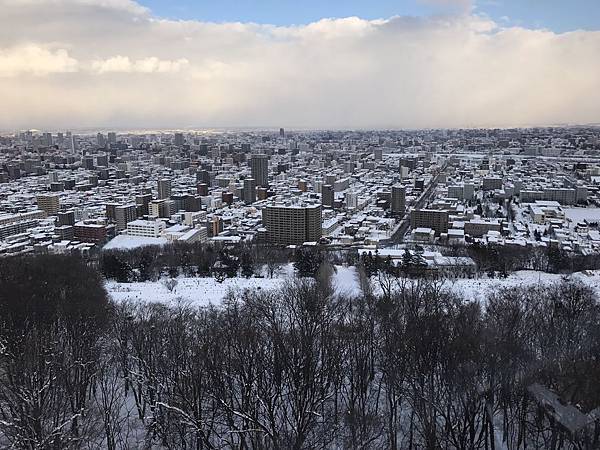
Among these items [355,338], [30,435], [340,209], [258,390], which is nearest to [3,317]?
[30,435]

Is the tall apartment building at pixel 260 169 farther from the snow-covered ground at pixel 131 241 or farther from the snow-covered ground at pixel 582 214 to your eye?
the snow-covered ground at pixel 582 214

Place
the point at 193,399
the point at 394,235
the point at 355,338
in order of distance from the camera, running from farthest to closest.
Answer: the point at 394,235 < the point at 355,338 < the point at 193,399

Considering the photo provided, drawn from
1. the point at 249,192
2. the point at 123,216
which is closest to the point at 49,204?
the point at 123,216

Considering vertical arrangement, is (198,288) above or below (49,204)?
above

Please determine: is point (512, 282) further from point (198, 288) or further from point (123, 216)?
point (123, 216)

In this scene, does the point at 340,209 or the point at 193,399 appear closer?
the point at 193,399

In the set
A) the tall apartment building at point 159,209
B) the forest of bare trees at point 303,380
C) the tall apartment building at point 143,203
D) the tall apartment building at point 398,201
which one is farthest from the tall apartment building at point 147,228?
the forest of bare trees at point 303,380

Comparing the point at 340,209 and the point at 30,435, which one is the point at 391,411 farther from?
the point at 340,209
